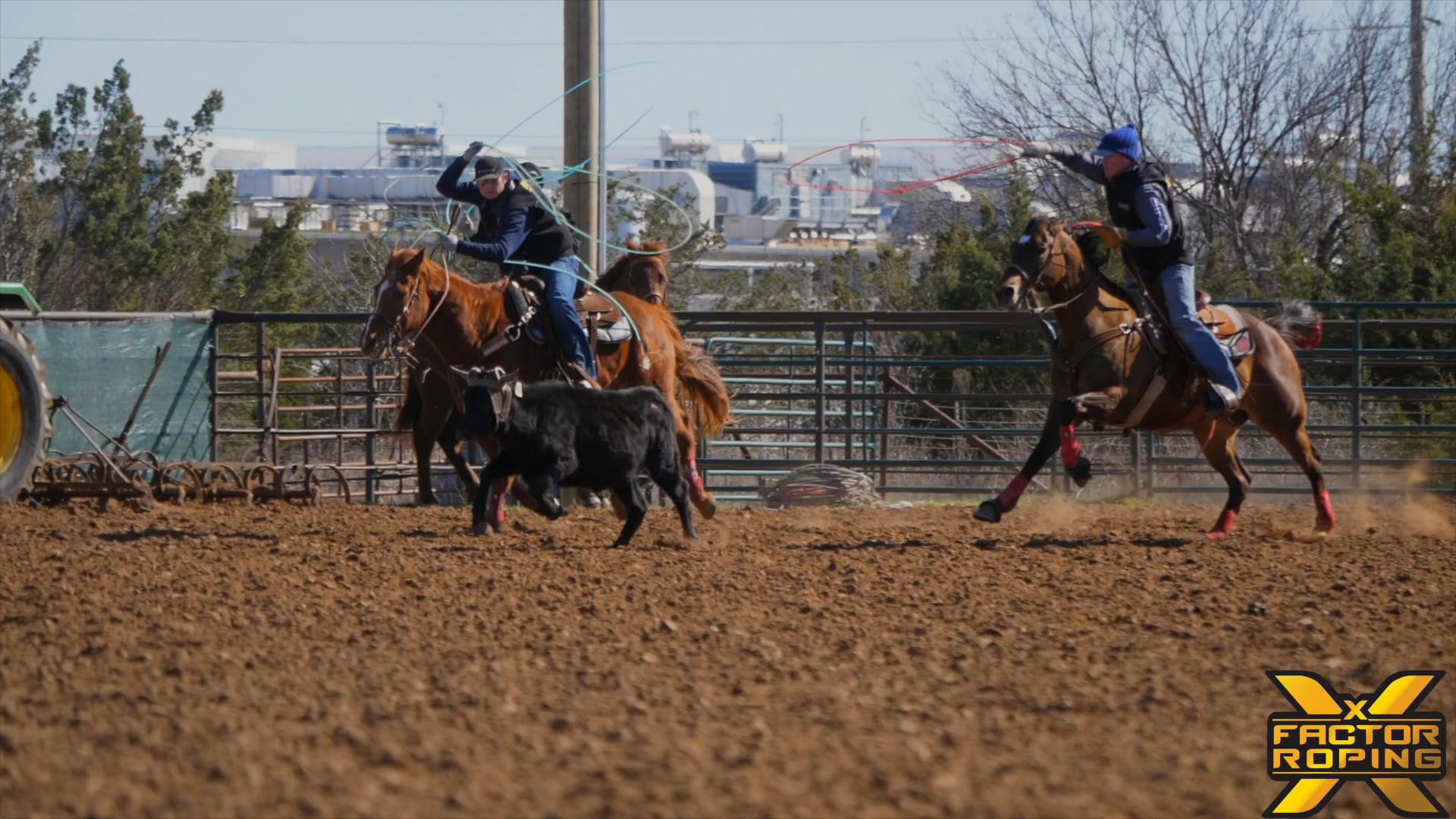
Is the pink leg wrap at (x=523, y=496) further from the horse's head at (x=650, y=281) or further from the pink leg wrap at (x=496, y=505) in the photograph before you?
the horse's head at (x=650, y=281)

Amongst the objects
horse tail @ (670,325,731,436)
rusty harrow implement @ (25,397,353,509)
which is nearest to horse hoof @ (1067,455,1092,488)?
horse tail @ (670,325,731,436)

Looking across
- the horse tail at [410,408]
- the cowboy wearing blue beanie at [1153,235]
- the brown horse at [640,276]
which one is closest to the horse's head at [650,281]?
the brown horse at [640,276]

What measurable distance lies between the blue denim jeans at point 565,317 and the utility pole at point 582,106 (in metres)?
2.59

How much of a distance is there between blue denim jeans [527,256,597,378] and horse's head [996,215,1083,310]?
2.40m

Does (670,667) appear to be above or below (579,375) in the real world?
below

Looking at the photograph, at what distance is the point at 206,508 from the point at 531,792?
7337 mm

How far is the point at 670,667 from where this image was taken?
5.59 m

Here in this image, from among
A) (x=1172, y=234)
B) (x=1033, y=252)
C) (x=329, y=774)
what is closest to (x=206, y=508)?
(x=1033, y=252)

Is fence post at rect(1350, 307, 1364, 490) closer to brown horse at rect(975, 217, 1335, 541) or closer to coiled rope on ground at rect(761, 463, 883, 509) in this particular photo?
brown horse at rect(975, 217, 1335, 541)

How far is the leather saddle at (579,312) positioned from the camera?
31.1ft

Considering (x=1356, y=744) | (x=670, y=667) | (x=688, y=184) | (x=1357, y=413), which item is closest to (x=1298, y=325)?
(x=1357, y=413)

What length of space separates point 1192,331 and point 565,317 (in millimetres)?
3634

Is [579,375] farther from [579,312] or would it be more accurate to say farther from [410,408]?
[410,408]

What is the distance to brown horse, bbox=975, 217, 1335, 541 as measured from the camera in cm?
923
